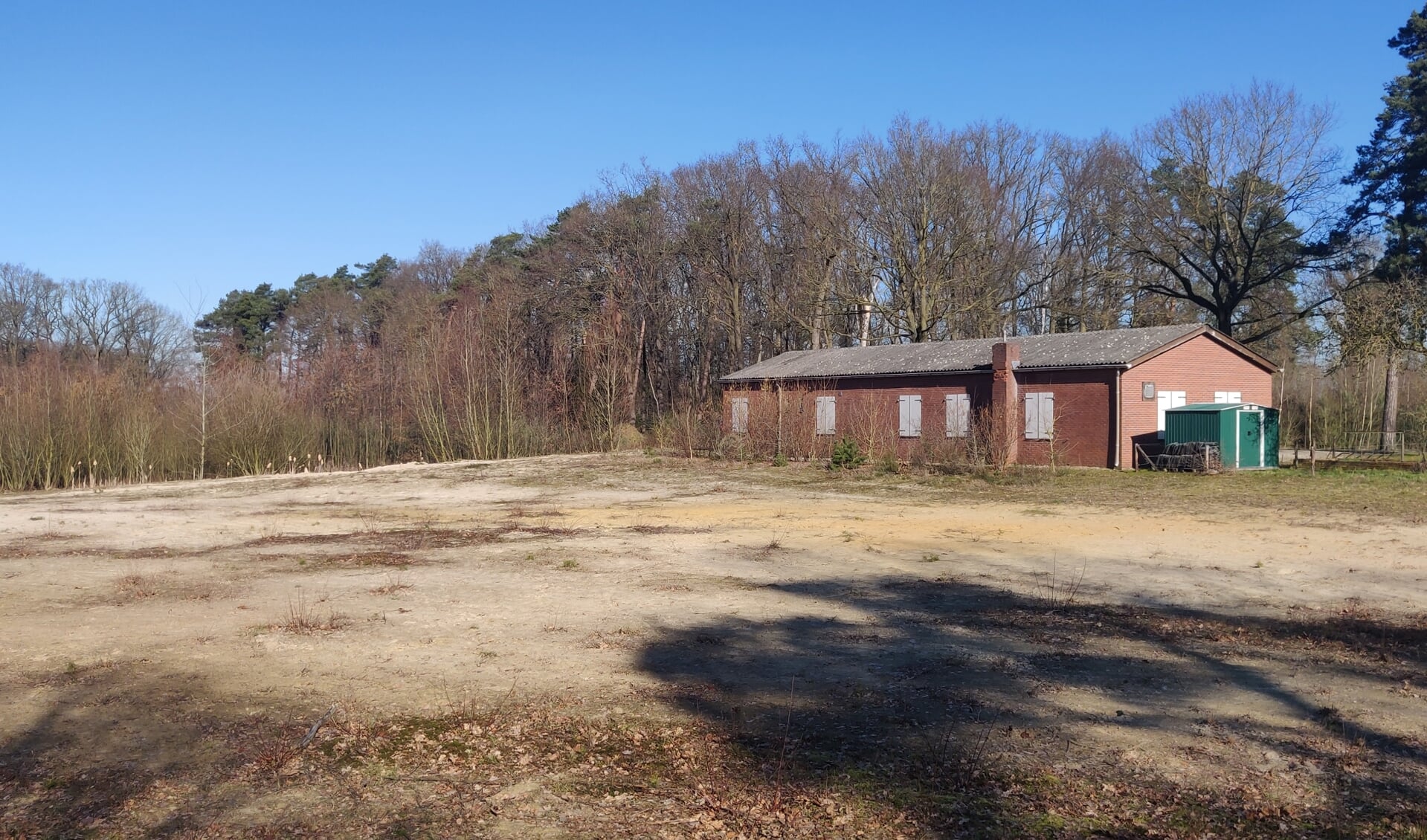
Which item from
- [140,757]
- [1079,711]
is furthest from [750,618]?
[140,757]

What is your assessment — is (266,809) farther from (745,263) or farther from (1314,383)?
(1314,383)

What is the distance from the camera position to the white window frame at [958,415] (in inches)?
1161

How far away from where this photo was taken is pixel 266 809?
480cm

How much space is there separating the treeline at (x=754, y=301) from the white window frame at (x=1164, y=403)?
460cm

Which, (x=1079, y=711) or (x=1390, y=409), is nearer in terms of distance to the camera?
(x=1079, y=711)

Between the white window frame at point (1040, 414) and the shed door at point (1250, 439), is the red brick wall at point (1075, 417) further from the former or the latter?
the shed door at point (1250, 439)

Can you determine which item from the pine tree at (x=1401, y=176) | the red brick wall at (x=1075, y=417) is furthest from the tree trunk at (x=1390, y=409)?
the red brick wall at (x=1075, y=417)

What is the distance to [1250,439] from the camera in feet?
88.0

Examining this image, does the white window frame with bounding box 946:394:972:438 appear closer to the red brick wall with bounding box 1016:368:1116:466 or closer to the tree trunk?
the red brick wall with bounding box 1016:368:1116:466

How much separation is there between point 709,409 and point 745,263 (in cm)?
1297

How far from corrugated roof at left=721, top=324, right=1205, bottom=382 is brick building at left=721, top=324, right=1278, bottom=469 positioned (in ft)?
0.18

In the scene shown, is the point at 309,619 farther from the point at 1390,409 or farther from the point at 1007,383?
the point at 1390,409

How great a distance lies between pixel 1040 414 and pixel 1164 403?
325 cm

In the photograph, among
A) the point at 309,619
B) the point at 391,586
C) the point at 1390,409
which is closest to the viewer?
the point at 309,619
